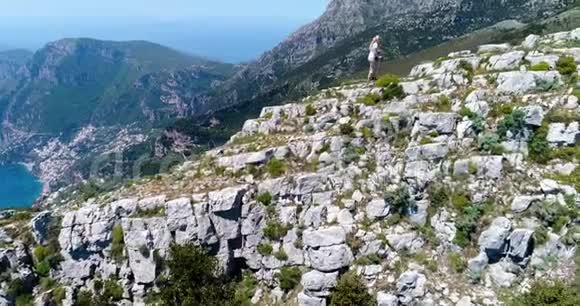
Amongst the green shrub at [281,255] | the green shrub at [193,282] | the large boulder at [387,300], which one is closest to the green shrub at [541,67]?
the large boulder at [387,300]

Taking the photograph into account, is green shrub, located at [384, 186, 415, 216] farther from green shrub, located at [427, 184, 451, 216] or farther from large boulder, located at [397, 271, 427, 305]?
large boulder, located at [397, 271, 427, 305]

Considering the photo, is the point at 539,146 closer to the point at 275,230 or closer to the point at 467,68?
the point at 467,68

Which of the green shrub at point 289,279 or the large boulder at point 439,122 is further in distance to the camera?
the large boulder at point 439,122

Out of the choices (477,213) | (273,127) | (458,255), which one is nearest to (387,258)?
(458,255)

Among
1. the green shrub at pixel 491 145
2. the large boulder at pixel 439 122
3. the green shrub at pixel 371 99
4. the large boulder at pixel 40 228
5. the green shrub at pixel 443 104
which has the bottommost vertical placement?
the large boulder at pixel 40 228

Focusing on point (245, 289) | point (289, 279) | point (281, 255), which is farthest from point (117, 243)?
point (289, 279)

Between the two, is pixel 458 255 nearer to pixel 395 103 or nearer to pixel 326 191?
pixel 326 191

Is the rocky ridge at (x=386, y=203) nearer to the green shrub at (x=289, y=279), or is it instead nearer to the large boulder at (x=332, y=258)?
the large boulder at (x=332, y=258)
